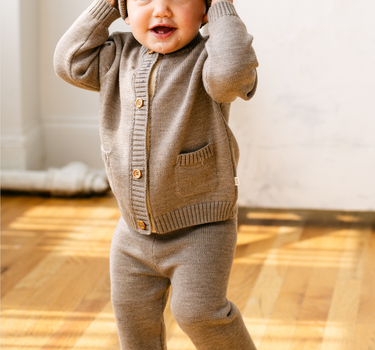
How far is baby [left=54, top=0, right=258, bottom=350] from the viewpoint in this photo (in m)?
0.89

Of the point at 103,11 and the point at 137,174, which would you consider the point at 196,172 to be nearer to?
the point at 137,174

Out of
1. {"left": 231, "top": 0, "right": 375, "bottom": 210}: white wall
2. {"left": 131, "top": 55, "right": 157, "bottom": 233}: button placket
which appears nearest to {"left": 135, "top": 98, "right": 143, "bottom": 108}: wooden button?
{"left": 131, "top": 55, "right": 157, "bottom": 233}: button placket

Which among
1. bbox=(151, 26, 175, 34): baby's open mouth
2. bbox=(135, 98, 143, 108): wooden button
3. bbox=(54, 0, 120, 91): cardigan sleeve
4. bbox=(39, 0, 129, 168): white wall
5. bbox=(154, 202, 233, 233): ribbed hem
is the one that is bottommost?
bbox=(39, 0, 129, 168): white wall

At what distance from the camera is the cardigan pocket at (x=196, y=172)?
0.91 m

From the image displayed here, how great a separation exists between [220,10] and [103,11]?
224mm

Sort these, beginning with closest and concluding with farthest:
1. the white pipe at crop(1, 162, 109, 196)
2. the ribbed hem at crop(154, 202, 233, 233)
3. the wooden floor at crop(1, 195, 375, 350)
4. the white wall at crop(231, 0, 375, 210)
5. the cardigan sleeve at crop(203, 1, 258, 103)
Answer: the cardigan sleeve at crop(203, 1, 258, 103) → the ribbed hem at crop(154, 202, 233, 233) → the wooden floor at crop(1, 195, 375, 350) → the white wall at crop(231, 0, 375, 210) → the white pipe at crop(1, 162, 109, 196)

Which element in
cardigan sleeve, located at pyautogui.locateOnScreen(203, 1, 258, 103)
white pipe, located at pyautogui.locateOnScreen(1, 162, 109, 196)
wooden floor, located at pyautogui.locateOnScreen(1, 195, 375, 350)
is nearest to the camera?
cardigan sleeve, located at pyautogui.locateOnScreen(203, 1, 258, 103)

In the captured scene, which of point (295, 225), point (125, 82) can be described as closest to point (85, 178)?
point (295, 225)

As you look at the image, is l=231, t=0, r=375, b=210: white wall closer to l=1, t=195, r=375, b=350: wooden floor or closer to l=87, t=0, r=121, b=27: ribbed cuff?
l=1, t=195, r=375, b=350: wooden floor

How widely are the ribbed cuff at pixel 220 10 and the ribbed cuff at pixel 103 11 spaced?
0.63 ft

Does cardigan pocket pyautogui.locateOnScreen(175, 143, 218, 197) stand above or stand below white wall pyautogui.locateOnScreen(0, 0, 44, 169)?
above

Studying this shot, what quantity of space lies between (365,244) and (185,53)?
46.8 inches

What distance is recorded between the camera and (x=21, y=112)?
2.40 meters

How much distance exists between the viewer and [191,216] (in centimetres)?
94
